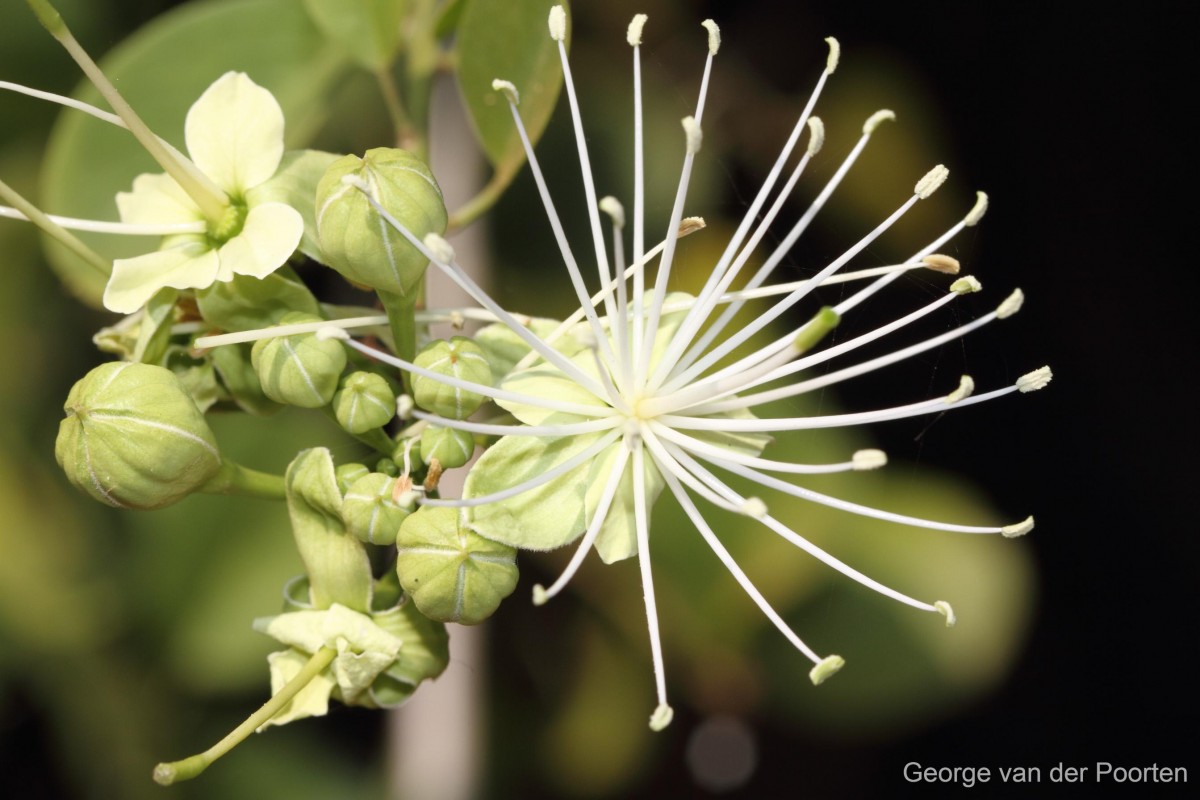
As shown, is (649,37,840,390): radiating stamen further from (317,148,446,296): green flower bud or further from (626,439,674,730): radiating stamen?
(317,148,446,296): green flower bud

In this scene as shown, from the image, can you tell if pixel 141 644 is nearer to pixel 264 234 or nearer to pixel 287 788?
pixel 287 788

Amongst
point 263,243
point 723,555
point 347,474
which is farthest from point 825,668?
point 263,243

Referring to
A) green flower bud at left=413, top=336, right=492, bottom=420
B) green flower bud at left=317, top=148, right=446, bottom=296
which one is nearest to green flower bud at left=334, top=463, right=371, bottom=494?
green flower bud at left=413, top=336, right=492, bottom=420

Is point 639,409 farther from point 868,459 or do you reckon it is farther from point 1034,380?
point 1034,380

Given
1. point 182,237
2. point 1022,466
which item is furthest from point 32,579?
point 1022,466

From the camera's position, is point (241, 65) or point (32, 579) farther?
point (32, 579)

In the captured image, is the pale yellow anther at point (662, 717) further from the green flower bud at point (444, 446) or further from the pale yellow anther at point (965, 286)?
the pale yellow anther at point (965, 286)
